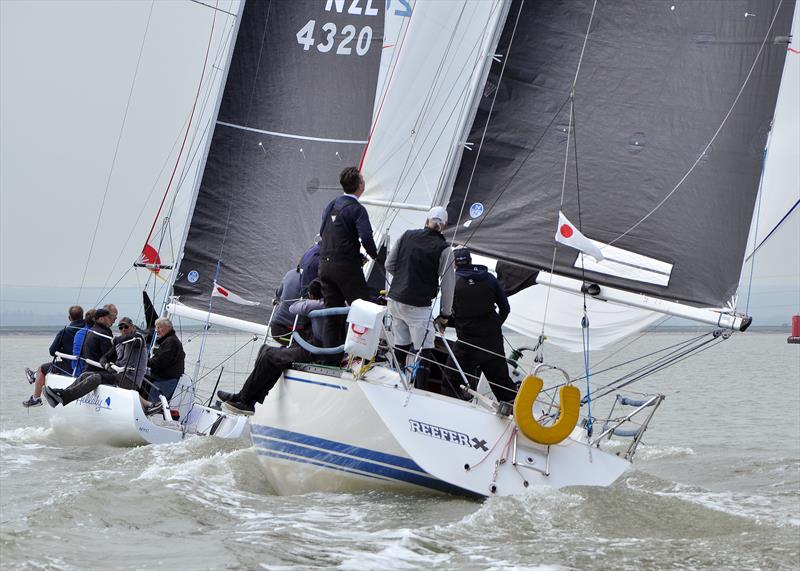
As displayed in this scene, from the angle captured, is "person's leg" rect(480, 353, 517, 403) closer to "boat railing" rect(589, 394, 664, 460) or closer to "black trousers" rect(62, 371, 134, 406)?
"boat railing" rect(589, 394, 664, 460)

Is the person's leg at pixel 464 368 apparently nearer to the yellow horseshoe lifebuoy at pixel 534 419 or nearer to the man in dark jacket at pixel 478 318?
the man in dark jacket at pixel 478 318

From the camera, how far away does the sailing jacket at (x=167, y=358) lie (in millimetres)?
13594

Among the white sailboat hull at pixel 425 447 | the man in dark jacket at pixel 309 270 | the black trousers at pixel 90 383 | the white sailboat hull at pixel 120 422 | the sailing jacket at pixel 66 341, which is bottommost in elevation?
the white sailboat hull at pixel 120 422

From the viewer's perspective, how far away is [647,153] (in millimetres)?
9586

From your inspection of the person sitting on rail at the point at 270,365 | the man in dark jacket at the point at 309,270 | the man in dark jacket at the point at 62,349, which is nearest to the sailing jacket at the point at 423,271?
the person sitting on rail at the point at 270,365

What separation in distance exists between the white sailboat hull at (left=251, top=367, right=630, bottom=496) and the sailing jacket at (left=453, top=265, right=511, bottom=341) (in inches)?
34.6

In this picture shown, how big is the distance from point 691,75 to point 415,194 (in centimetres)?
417

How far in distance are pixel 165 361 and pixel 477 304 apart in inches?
231

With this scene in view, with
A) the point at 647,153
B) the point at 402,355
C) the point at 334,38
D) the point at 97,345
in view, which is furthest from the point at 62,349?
the point at 647,153

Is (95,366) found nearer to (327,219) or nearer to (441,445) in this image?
(327,219)

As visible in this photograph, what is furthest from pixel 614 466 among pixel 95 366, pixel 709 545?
pixel 95 366

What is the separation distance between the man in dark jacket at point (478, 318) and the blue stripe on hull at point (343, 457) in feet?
3.70

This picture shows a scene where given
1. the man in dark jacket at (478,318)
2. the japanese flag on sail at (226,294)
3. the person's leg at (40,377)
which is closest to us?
the man in dark jacket at (478,318)

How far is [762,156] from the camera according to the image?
9.50 meters
